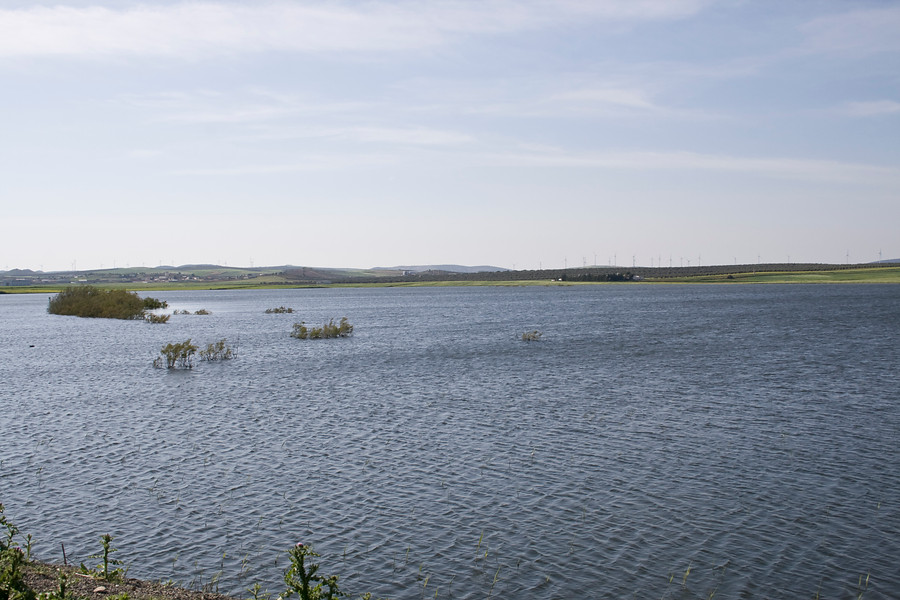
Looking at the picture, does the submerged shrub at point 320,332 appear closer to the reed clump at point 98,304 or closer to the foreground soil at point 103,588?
the reed clump at point 98,304

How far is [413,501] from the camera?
717 inches

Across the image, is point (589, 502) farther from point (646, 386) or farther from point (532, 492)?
point (646, 386)

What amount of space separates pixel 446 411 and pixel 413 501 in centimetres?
1152

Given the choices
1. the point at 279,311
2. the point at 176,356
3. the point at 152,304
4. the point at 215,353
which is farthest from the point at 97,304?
the point at 176,356

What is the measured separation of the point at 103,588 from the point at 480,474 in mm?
11093

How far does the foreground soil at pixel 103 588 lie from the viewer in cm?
1091

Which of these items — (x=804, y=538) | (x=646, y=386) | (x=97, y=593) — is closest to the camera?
(x=97, y=593)

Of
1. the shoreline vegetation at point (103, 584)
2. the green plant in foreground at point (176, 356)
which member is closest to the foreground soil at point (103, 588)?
the shoreline vegetation at point (103, 584)

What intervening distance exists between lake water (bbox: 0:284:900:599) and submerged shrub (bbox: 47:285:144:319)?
58.6 m

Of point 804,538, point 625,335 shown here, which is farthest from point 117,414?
point 625,335

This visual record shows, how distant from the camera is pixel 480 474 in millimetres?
20422

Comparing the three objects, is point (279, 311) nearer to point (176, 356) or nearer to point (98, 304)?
point (98, 304)

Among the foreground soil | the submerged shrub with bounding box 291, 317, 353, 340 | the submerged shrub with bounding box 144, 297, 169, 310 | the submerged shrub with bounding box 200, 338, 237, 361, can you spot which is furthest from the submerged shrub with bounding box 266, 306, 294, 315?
the foreground soil

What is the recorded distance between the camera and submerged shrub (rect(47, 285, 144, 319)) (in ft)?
327
